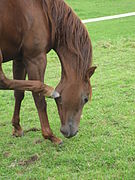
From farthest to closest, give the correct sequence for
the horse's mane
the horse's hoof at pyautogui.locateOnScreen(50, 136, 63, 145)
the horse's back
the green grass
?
1. the green grass
2. the horse's hoof at pyautogui.locateOnScreen(50, 136, 63, 145)
3. the horse's mane
4. the horse's back

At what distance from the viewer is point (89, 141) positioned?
384 cm

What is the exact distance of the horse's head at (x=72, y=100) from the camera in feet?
11.8

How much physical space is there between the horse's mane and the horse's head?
0.49 ft

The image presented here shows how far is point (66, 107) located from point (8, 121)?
128 cm

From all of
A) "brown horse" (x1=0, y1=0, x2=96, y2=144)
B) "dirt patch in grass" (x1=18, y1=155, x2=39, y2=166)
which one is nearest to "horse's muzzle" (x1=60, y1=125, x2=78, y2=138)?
"brown horse" (x1=0, y1=0, x2=96, y2=144)

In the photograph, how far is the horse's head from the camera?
3590 millimetres

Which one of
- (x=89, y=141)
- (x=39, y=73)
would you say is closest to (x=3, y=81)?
(x=39, y=73)

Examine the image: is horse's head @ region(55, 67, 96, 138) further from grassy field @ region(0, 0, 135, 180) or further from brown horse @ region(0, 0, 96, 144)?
grassy field @ region(0, 0, 135, 180)

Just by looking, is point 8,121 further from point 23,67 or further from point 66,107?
point 66,107

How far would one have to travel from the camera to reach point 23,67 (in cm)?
399

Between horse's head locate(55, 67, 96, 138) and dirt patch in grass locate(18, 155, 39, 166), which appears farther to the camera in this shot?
horse's head locate(55, 67, 96, 138)

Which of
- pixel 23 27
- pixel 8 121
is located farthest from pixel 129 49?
pixel 23 27

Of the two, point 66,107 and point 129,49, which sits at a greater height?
point 66,107

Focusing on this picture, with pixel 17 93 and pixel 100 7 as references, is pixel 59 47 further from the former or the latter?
pixel 100 7
